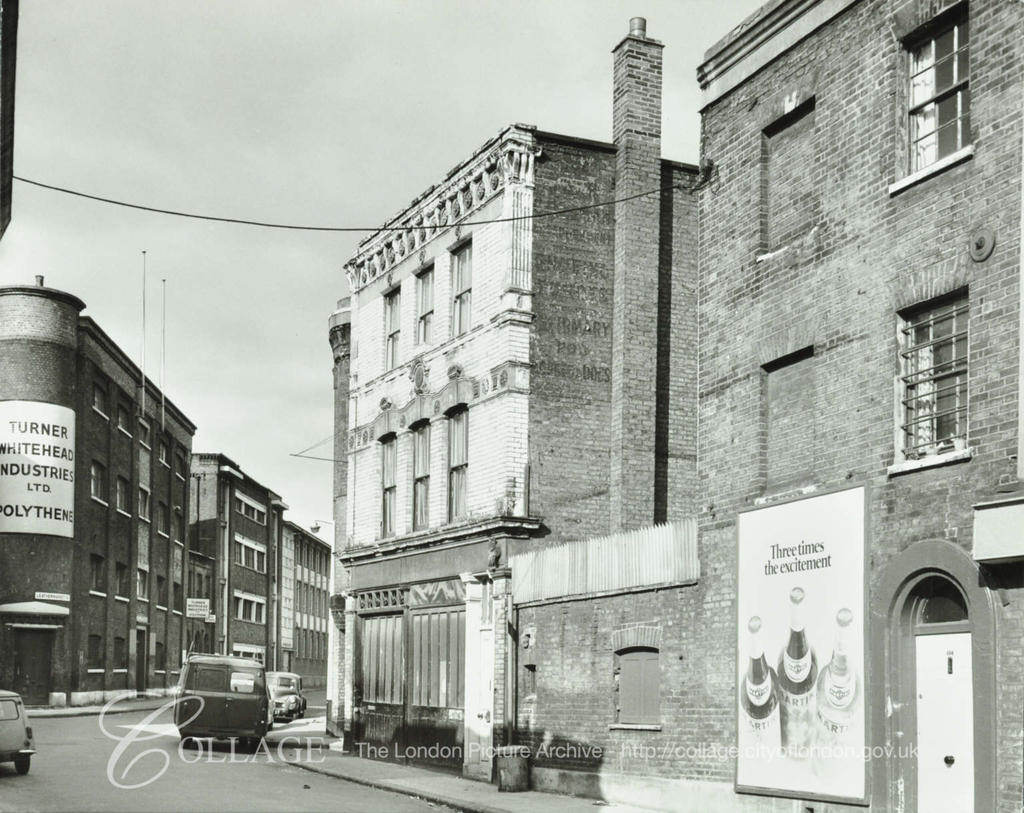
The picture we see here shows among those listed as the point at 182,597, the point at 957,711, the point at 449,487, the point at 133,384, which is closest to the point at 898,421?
the point at 957,711

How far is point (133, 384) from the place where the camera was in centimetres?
5709

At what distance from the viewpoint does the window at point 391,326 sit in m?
29.5

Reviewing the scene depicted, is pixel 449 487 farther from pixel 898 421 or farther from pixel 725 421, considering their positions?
pixel 898 421

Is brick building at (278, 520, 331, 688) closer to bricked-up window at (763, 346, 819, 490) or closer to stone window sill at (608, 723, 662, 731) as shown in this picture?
stone window sill at (608, 723, 662, 731)

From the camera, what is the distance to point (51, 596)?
46469mm

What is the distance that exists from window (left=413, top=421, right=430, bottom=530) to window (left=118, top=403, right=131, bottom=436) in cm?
3007

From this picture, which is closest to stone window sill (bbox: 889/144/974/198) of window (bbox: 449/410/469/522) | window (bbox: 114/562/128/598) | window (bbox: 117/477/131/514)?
window (bbox: 449/410/469/522)

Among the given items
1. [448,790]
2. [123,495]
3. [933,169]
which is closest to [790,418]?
[933,169]

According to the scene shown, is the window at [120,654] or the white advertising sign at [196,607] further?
the white advertising sign at [196,607]

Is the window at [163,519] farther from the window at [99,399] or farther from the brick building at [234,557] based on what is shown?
the window at [99,399]

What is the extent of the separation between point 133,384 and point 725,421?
143ft

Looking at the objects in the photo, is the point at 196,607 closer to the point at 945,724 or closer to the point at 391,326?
the point at 391,326

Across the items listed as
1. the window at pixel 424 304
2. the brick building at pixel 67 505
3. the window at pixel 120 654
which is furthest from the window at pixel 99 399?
the window at pixel 424 304

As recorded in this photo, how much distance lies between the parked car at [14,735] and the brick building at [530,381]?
7329mm
